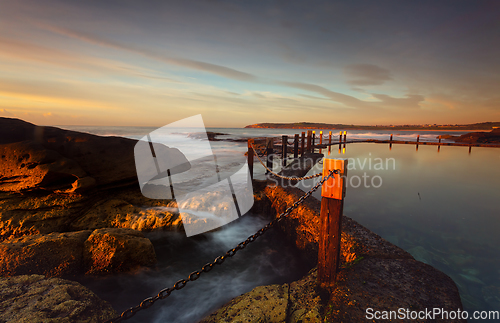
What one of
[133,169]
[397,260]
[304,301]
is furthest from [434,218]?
[133,169]

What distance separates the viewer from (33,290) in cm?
245

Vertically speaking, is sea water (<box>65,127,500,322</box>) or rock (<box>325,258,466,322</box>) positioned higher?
rock (<box>325,258,466,322</box>)

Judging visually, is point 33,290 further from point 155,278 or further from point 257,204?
point 257,204

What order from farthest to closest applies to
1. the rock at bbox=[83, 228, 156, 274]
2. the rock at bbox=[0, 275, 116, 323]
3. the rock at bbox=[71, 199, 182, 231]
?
the rock at bbox=[71, 199, 182, 231] < the rock at bbox=[83, 228, 156, 274] < the rock at bbox=[0, 275, 116, 323]

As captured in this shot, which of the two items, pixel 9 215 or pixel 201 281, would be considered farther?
pixel 9 215

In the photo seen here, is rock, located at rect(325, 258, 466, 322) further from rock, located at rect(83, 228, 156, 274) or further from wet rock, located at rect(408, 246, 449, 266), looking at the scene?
rock, located at rect(83, 228, 156, 274)

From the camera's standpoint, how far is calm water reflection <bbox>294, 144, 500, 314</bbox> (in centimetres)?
411

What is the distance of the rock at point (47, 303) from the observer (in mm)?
2111

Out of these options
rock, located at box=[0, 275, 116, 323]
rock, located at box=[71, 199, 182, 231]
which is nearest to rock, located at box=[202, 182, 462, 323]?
rock, located at box=[0, 275, 116, 323]

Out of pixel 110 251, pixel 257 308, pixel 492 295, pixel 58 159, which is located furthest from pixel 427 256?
pixel 58 159

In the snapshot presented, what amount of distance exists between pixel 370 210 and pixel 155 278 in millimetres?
7085

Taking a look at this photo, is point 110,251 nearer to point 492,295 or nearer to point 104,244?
point 104,244

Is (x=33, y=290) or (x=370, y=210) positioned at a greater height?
(x=33, y=290)

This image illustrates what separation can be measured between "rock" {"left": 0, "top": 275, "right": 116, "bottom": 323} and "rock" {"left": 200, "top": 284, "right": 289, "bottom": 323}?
4.54 feet
